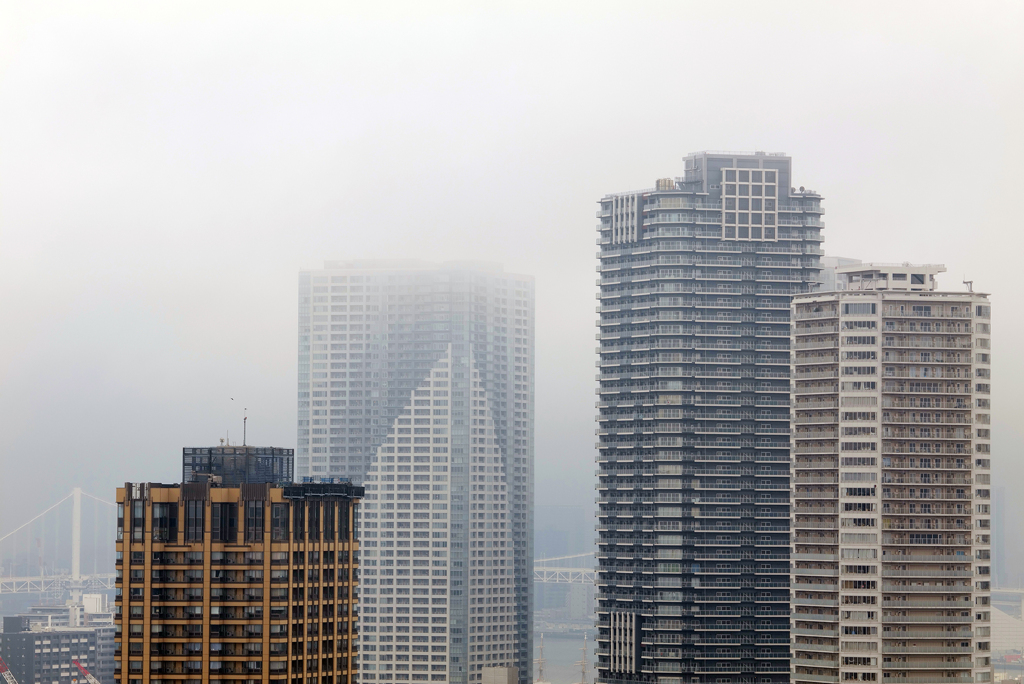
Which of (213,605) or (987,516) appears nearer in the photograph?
(213,605)

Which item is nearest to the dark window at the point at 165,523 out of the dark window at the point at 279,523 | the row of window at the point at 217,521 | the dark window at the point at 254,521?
the row of window at the point at 217,521

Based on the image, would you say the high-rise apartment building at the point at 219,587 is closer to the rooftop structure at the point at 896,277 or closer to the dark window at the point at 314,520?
the dark window at the point at 314,520

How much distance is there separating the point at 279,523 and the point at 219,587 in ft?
24.2

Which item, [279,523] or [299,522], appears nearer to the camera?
[279,523]

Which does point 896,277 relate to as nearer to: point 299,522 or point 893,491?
point 893,491

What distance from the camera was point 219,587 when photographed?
12556 cm

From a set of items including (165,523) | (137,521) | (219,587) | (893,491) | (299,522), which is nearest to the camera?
(219,587)

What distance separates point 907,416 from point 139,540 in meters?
95.8

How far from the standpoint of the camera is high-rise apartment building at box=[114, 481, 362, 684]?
124 metres

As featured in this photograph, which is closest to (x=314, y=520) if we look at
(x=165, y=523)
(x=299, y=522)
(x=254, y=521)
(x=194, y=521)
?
(x=299, y=522)

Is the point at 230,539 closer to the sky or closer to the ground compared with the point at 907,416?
closer to the ground

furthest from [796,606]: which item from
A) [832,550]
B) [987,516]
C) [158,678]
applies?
[158,678]

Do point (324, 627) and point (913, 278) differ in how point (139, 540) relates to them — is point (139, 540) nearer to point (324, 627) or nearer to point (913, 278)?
point (324, 627)

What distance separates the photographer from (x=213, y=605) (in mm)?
125000
